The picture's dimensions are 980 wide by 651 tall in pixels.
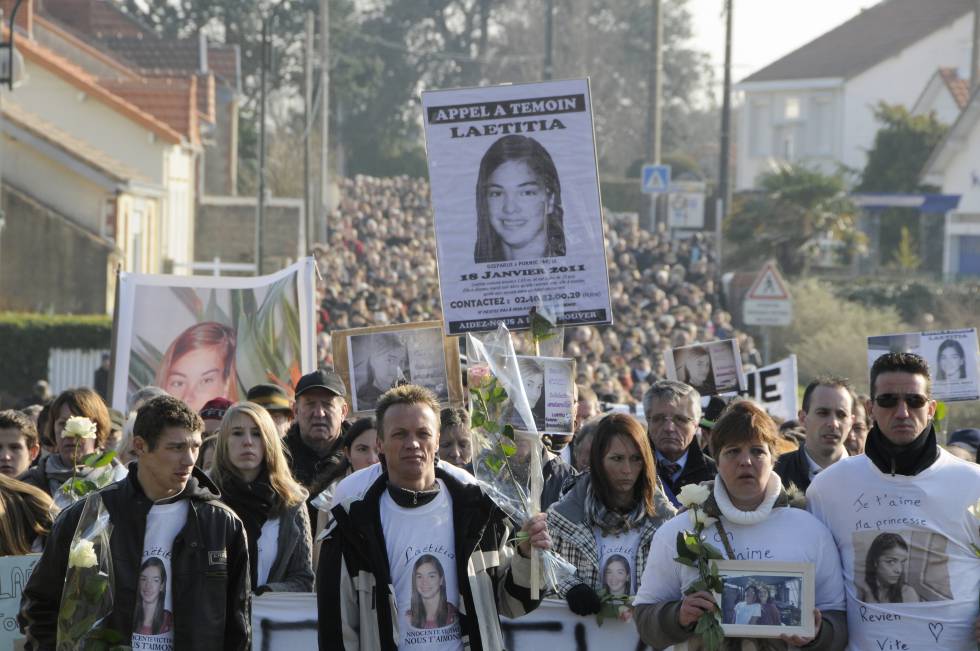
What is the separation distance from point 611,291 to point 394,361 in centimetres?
1243

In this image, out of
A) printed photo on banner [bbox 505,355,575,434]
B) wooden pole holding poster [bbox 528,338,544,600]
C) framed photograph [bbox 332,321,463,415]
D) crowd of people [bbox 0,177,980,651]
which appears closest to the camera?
crowd of people [bbox 0,177,980,651]

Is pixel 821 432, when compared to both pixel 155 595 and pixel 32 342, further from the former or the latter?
pixel 32 342

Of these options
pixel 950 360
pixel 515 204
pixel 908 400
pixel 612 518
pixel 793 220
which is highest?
pixel 793 220

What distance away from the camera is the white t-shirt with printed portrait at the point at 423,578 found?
5473mm

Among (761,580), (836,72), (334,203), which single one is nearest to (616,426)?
(761,580)

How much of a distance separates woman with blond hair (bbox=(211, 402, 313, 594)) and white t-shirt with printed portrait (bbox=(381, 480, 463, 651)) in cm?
113

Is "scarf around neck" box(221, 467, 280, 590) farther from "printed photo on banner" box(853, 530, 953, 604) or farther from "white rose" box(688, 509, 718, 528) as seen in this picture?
"printed photo on banner" box(853, 530, 953, 604)

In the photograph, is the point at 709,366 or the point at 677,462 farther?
the point at 709,366

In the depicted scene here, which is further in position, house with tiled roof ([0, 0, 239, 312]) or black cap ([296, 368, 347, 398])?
house with tiled roof ([0, 0, 239, 312])

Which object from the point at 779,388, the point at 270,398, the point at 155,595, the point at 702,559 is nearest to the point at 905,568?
the point at 702,559

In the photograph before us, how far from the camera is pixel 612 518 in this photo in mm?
6281

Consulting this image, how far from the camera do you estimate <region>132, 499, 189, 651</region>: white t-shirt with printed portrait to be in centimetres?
562

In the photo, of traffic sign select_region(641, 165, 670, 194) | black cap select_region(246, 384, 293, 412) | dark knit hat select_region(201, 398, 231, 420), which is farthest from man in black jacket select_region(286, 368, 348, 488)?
traffic sign select_region(641, 165, 670, 194)

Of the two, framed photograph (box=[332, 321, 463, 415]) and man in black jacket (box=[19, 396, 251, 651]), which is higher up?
framed photograph (box=[332, 321, 463, 415])
